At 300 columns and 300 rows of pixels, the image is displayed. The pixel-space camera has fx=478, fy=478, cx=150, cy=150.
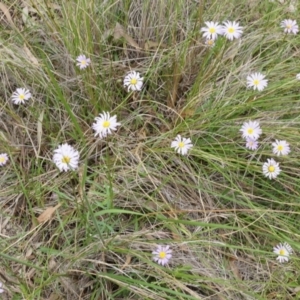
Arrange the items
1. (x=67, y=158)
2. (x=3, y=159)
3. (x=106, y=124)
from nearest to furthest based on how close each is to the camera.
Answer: (x=67, y=158) < (x=106, y=124) < (x=3, y=159)

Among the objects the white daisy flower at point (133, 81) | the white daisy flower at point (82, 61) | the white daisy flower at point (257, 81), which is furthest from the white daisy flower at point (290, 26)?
the white daisy flower at point (82, 61)

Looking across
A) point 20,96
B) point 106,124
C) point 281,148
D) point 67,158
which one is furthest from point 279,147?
point 20,96

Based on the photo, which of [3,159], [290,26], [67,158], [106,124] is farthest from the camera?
[290,26]

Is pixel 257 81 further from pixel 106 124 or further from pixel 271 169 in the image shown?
pixel 106 124

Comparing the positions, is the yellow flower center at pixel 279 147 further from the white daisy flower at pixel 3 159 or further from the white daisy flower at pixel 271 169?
the white daisy flower at pixel 3 159

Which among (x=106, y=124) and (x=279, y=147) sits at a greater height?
(x=279, y=147)

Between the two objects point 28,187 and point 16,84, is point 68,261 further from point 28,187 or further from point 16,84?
point 16,84
